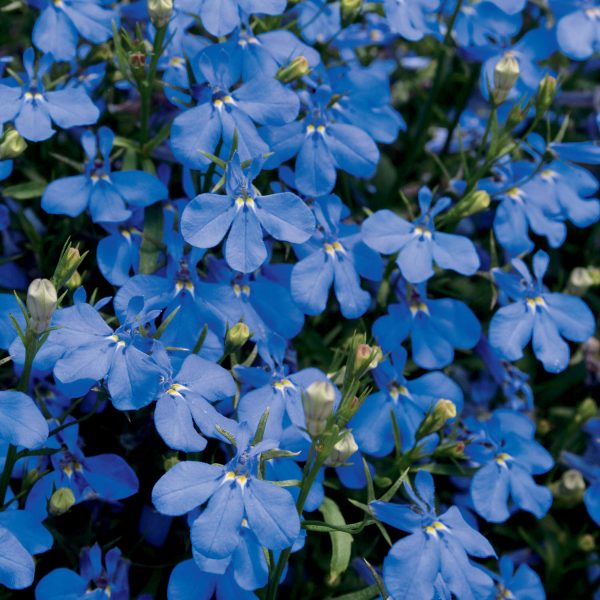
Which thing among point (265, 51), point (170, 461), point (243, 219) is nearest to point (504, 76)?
point (265, 51)

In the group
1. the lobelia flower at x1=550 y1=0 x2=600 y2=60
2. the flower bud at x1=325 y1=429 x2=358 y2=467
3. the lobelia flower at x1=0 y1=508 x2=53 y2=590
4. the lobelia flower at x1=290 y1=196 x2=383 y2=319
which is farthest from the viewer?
the lobelia flower at x1=550 y1=0 x2=600 y2=60

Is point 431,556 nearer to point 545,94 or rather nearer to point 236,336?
point 236,336

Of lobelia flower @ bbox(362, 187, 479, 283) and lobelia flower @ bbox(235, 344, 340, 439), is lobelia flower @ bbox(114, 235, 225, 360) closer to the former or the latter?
lobelia flower @ bbox(235, 344, 340, 439)

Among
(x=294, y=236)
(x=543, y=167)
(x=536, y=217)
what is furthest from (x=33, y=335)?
(x=543, y=167)

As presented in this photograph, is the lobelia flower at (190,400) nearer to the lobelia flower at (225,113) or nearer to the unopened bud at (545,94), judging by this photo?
the lobelia flower at (225,113)

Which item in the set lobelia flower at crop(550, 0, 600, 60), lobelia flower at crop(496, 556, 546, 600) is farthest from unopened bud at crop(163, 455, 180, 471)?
lobelia flower at crop(550, 0, 600, 60)

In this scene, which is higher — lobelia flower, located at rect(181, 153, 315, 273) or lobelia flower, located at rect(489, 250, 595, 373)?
lobelia flower, located at rect(181, 153, 315, 273)

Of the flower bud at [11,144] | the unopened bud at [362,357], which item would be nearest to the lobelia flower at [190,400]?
the unopened bud at [362,357]
